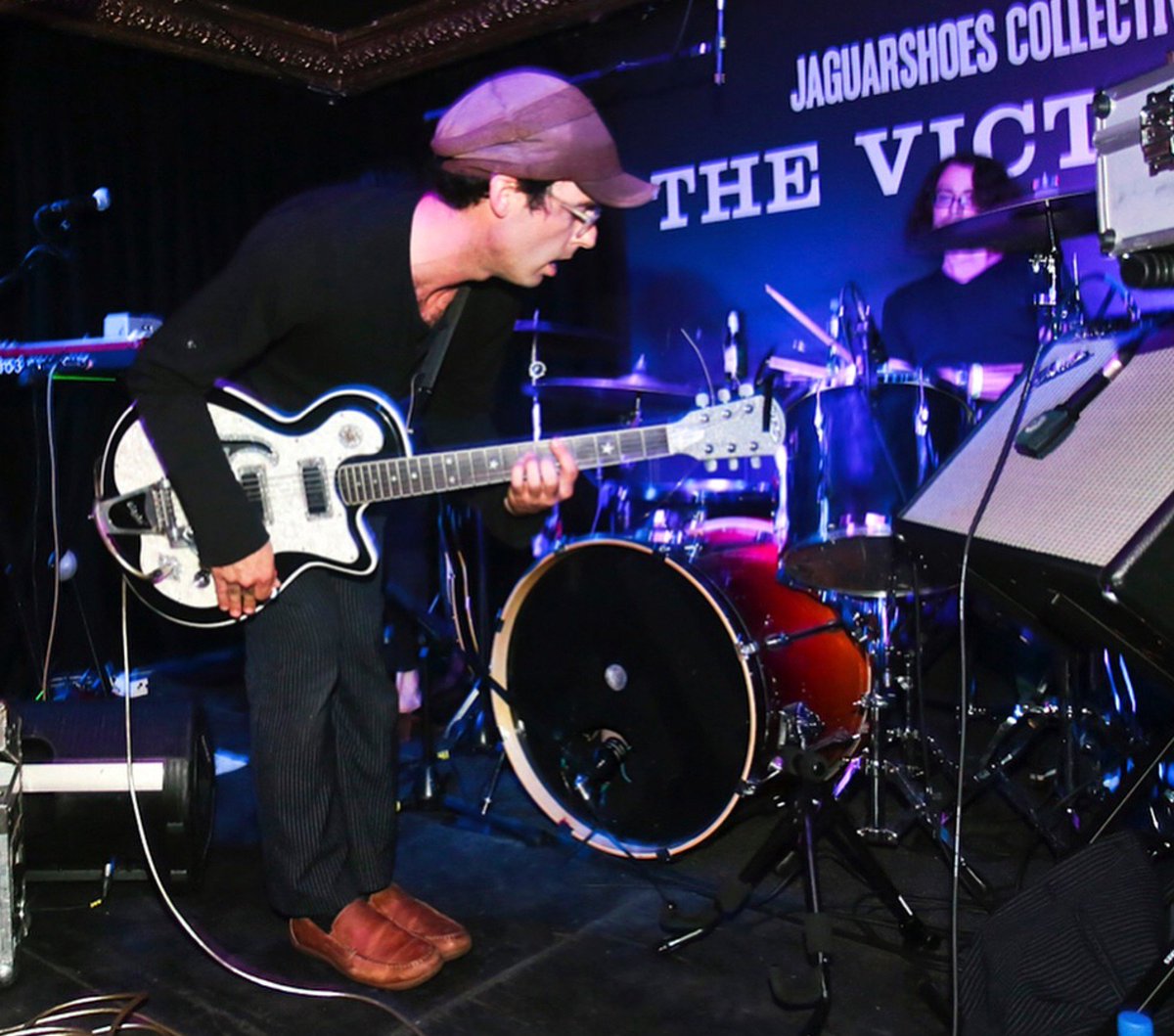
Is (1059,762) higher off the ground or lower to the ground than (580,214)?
lower

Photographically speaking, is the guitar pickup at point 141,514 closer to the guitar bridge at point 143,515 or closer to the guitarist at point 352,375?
the guitar bridge at point 143,515

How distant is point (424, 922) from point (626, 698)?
83 cm

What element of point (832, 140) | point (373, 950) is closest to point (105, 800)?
point (373, 950)

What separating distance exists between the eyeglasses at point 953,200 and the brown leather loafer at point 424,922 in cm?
347

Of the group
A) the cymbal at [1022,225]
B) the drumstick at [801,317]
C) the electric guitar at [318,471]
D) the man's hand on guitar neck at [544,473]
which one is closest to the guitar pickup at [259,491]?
the electric guitar at [318,471]

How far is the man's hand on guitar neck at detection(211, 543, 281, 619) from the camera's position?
7.25ft

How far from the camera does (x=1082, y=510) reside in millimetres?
1353

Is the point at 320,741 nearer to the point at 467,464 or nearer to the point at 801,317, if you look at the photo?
the point at 467,464

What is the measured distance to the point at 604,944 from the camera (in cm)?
256

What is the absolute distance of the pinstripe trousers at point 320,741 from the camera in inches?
93.4

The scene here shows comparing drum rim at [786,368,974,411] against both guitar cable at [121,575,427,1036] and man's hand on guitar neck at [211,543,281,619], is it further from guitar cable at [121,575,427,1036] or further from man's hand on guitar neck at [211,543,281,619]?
guitar cable at [121,575,427,1036]

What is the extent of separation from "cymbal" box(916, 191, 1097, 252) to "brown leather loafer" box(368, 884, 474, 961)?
6.87 feet

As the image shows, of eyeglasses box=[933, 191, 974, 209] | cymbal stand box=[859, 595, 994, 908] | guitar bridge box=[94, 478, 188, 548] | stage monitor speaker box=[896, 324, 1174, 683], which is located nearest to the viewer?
stage monitor speaker box=[896, 324, 1174, 683]

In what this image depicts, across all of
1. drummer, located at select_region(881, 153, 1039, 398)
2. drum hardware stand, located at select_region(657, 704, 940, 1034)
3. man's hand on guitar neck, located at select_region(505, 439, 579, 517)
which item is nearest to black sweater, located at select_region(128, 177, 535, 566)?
man's hand on guitar neck, located at select_region(505, 439, 579, 517)
